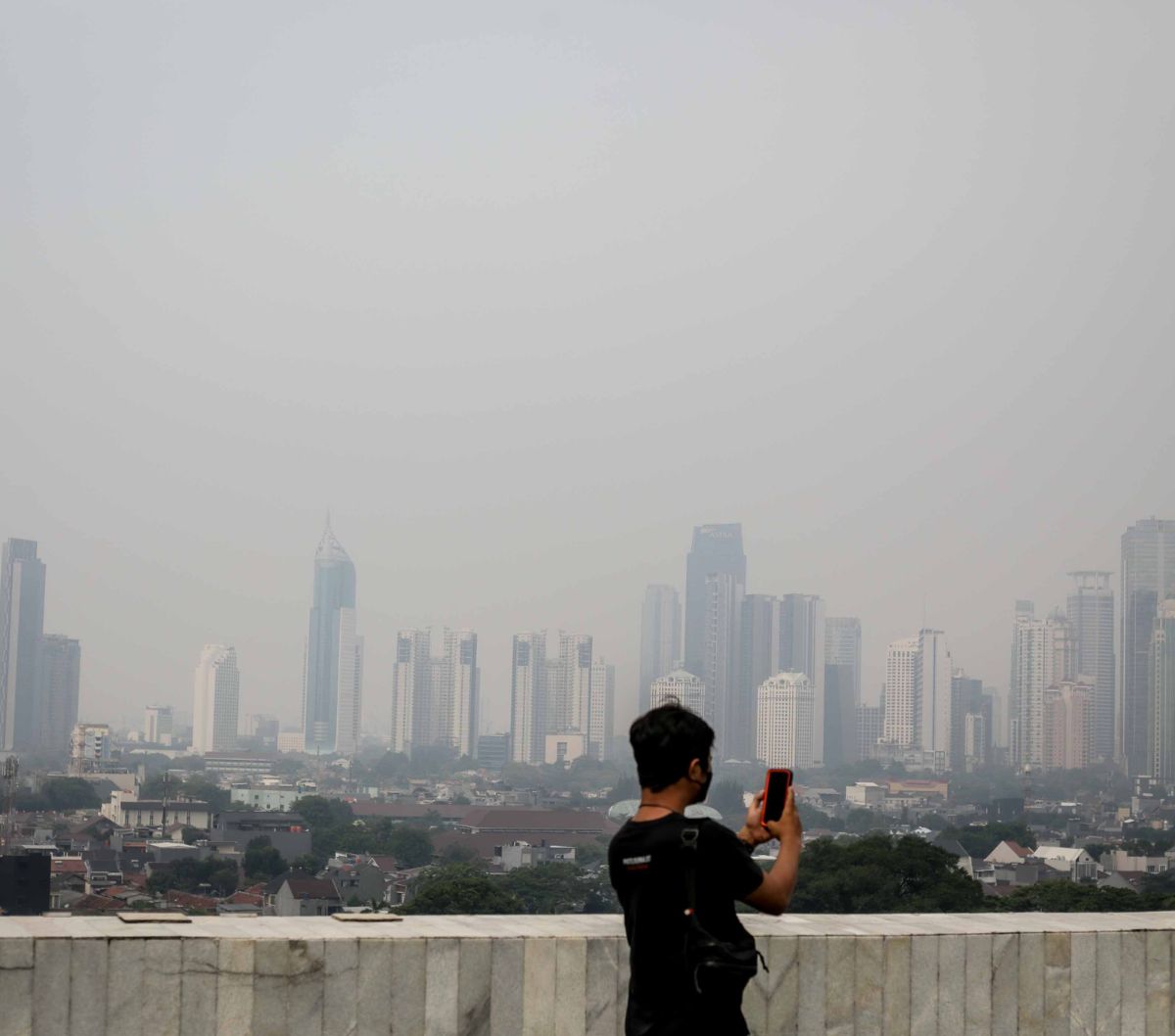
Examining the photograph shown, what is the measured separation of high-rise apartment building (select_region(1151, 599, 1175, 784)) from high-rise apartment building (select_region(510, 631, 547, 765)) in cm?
4350

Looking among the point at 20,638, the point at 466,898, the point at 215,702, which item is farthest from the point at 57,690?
the point at 466,898

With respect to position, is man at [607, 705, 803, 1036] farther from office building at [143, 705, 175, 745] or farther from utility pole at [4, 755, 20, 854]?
office building at [143, 705, 175, 745]

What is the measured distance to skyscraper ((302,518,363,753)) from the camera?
136 meters

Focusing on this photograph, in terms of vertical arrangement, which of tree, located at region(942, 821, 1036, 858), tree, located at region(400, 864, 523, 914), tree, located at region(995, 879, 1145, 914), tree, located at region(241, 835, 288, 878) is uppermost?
tree, located at region(995, 879, 1145, 914)

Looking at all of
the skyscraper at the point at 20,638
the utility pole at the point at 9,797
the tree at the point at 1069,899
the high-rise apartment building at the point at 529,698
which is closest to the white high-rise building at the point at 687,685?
the high-rise apartment building at the point at 529,698

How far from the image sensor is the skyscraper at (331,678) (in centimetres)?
13625

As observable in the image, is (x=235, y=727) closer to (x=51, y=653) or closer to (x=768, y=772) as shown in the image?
(x=51, y=653)

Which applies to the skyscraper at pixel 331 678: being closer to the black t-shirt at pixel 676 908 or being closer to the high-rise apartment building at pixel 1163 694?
the high-rise apartment building at pixel 1163 694

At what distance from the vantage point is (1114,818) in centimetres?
7688

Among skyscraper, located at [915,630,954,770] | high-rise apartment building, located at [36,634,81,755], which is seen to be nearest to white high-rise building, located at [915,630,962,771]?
skyscraper, located at [915,630,954,770]

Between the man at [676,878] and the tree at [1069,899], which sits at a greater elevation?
the man at [676,878]

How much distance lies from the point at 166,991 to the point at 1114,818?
258ft

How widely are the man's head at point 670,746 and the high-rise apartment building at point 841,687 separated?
107 m

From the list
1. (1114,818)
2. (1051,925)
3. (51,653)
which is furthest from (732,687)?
(1051,925)
